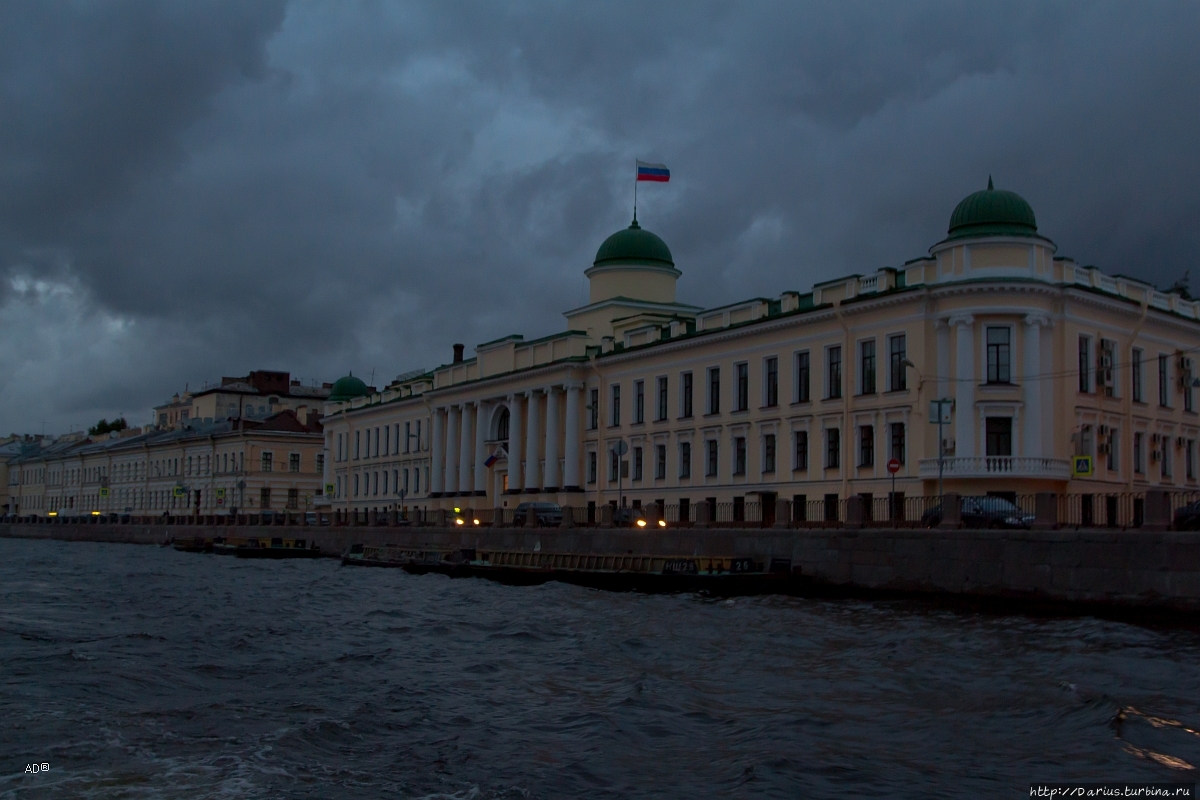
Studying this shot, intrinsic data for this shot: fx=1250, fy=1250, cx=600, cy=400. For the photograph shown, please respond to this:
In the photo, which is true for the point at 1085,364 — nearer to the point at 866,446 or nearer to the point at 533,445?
the point at 866,446

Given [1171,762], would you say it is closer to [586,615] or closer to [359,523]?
[586,615]

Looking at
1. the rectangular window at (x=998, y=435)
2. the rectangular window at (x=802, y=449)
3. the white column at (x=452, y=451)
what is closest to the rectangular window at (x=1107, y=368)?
the rectangular window at (x=998, y=435)

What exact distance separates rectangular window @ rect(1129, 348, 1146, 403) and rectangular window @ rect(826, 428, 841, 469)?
9954 mm

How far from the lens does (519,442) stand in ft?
207

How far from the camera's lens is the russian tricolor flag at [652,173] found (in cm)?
5716

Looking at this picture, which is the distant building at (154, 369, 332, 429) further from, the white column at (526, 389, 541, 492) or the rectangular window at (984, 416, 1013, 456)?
the rectangular window at (984, 416, 1013, 456)

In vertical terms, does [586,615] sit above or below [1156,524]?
below

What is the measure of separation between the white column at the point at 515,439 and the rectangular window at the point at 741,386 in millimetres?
16666

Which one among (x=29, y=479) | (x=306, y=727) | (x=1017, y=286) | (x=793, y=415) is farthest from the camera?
(x=29, y=479)

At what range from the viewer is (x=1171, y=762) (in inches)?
486

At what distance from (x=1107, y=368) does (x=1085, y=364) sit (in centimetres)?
119

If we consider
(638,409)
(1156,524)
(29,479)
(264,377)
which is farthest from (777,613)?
(29,479)

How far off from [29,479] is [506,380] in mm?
83466

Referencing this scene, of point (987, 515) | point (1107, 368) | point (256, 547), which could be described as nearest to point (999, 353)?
point (1107, 368)
